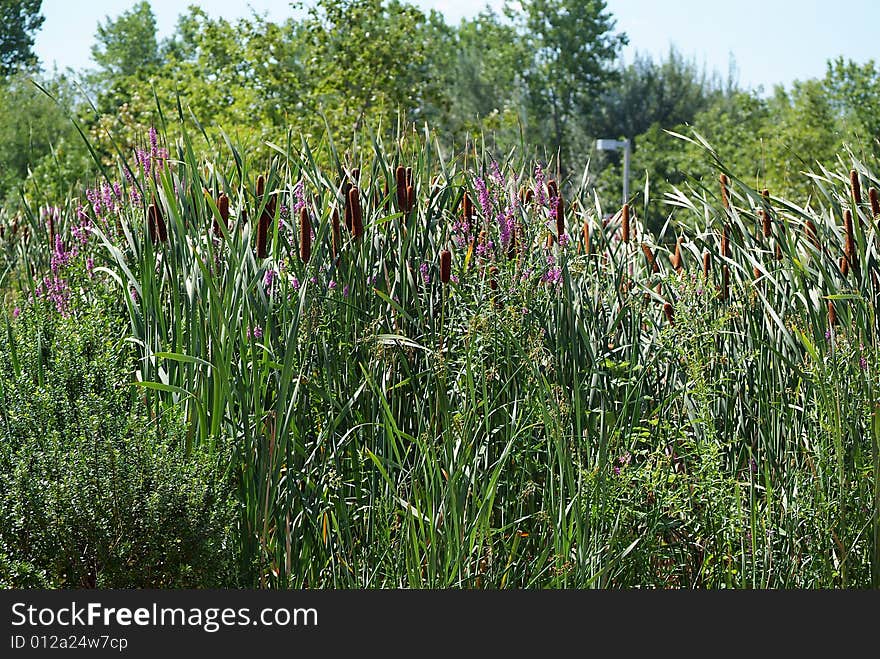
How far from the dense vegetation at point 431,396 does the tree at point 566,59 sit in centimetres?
3998

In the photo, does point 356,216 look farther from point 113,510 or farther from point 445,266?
point 113,510

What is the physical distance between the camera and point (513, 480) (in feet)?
8.13

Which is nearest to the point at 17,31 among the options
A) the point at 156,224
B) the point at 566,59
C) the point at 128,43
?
the point at 128,43

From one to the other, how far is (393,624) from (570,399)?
79 centimetres

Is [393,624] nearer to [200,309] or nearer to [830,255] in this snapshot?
[200,309]

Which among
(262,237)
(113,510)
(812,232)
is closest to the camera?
(113,510)

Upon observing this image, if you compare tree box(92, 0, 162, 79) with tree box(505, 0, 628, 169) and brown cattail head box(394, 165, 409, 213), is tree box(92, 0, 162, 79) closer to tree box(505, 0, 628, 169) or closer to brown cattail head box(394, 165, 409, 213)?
tree box(505, 0, 628, 169)

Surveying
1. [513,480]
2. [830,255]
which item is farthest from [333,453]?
[830,255]

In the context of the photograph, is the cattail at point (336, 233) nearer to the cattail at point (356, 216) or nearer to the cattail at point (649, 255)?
the cattail at point (356, 216)

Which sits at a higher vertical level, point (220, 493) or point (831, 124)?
point (831, 124)

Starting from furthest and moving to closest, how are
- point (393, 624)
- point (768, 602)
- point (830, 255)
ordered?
point (830, 255) → point (768, 602) → point (393, 624)

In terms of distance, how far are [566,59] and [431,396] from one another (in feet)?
→ 138

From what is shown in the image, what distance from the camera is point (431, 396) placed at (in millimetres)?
2547

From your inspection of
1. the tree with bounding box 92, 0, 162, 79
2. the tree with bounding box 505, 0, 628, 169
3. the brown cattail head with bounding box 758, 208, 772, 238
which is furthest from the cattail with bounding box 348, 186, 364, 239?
the tree with bounding box 92, 0, 162, 79
